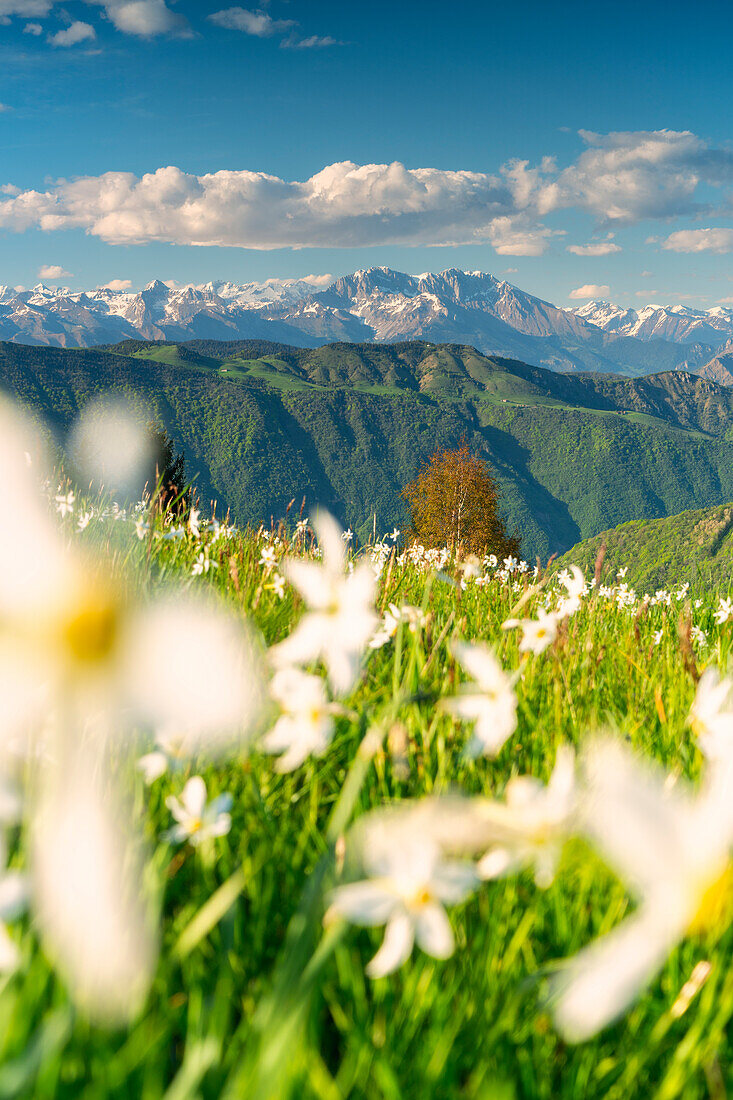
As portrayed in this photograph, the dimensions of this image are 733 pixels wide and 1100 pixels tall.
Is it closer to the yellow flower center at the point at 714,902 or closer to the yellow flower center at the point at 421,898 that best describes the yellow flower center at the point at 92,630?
the yellow flower center at the point at 421,898

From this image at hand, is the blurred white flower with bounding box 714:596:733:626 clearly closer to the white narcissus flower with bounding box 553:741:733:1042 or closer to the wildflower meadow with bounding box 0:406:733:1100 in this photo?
the wildflower meadow with bounding box 0:406:733:1100

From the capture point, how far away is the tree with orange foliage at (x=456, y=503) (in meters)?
62.2

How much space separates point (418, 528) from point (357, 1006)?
6542 cm

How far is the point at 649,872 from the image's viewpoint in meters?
0.44

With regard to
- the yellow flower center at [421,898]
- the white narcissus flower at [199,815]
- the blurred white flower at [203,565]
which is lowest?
the white narcissus flower at [199,815]

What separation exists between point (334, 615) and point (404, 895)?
401mm

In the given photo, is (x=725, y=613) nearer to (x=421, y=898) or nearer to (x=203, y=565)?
(x=203, y=565)

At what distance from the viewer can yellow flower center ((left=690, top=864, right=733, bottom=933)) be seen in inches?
18.5

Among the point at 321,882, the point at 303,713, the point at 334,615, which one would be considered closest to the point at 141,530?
the point at 303,713

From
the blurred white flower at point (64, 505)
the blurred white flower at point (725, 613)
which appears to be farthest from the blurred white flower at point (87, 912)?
the blurred white flower at point (725, 613)

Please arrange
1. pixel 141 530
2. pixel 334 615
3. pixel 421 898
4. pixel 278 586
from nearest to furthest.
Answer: pixel 421 898 → pixel 334 615 → pixel 278 586 → pixel 141 530

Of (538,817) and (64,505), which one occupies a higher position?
(64,505)

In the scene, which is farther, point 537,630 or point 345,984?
point 537,630

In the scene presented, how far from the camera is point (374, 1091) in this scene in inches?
40.2
